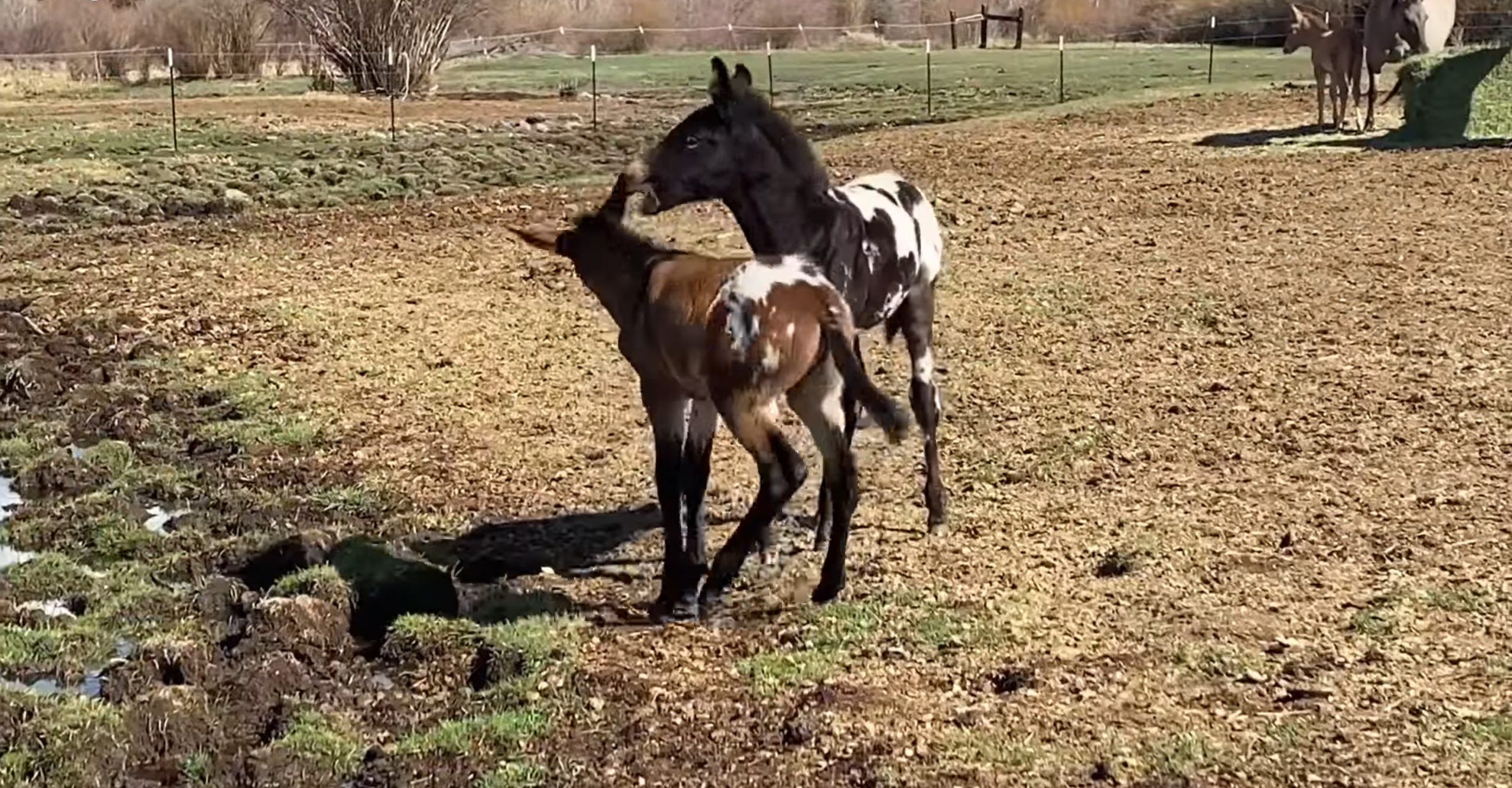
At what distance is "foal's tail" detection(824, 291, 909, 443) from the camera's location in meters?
5.63

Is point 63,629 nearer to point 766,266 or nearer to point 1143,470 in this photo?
point 766,266

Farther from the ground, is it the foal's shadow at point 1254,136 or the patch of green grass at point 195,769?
the foal's shadow at point 1254,136

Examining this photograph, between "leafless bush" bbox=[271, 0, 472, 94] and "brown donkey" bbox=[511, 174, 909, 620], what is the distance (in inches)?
1196

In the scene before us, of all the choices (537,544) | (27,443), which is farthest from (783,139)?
(27,443)

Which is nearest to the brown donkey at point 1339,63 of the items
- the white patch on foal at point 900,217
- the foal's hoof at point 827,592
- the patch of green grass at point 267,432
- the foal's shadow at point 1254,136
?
the foal's shadow at point 1254,136

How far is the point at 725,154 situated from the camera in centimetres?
663

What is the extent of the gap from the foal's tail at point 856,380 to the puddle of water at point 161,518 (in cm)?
341

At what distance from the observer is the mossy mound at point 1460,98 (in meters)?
17.7

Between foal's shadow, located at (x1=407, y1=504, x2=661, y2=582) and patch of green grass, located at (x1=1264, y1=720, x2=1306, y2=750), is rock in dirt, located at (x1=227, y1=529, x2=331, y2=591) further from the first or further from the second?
patch of green grass, located at (x1=1264, y1=720, x2=1306, y2=750)

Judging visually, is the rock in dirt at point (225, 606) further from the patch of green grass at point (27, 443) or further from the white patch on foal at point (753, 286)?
the patch of green grass at point (27, 443)

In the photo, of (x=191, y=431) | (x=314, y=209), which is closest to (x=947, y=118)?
(x=314, y=209)

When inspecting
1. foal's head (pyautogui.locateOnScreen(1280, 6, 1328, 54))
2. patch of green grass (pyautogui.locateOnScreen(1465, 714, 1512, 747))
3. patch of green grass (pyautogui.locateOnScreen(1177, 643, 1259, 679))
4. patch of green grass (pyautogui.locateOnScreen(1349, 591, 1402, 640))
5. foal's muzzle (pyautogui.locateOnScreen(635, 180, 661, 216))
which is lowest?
patch of green grass (pyautogui.locateOnScreen(1465, 714, 1512, 747))

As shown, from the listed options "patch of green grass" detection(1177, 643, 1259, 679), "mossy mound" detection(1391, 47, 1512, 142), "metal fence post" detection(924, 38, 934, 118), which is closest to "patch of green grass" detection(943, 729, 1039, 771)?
"patch of green grass" detection(1177, 643, 1259, 679)

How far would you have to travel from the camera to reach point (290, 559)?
257 inches
